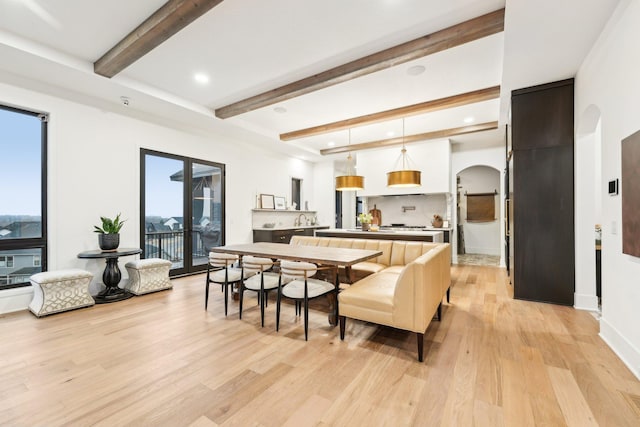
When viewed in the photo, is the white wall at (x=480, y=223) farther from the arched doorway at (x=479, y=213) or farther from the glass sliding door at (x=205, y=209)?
the glass sliding door at (x=205, y=209)

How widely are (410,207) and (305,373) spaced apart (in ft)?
20.5

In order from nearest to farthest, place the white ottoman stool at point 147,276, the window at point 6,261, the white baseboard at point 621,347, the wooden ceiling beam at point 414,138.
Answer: the white baseboard at point 621,347, the window at point 6,261, the white ottoman stool at point 147,276, the wooden ceiling beam at point 414,138

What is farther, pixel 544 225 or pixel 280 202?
pixel 280 202

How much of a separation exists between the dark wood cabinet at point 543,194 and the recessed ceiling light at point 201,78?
4.13 m

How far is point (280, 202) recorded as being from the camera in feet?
24.7

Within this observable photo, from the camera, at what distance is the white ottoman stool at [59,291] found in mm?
3279

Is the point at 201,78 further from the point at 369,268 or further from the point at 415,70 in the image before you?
the point at 369,268

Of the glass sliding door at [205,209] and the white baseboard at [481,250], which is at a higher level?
the glass sliding door at [205,209]

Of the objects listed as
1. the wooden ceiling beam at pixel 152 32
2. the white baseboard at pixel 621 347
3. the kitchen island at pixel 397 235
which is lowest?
the white baseboard at pixel 621 347

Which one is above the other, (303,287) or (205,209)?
(205,209)

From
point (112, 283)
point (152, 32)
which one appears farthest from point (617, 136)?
point (112, 283)

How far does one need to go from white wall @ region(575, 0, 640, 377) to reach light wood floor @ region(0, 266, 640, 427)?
0.25 meters

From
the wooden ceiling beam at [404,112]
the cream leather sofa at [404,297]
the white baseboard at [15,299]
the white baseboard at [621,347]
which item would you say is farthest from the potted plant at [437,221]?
the white baseboard at [15,299]

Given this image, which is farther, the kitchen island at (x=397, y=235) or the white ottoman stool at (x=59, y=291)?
the kitchen island at (x=397, y=235)
